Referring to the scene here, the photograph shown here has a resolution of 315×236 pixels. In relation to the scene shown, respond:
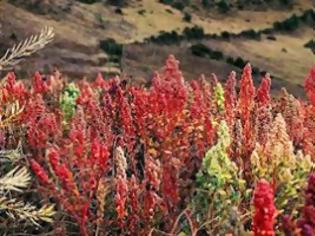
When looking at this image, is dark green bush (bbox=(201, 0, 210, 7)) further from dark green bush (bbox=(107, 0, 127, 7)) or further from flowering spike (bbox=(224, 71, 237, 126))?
flowering spike (bbox=(224, 71, 237, 126))

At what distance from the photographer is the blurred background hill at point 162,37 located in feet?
156

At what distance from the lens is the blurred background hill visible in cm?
4753

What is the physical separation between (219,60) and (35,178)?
45230 millimetres

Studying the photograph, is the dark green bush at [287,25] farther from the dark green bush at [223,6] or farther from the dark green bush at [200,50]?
the dark green bush at [200,50]

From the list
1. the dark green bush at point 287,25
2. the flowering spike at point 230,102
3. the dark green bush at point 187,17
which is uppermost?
the flowering spike at point 230,102

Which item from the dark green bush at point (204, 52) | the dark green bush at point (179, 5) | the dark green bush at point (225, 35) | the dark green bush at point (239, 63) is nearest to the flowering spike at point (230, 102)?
the dark green bush at point (239, 63)

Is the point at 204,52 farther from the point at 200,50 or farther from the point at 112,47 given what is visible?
the point at 112,47

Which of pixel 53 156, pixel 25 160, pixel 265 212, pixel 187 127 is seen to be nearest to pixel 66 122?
pixel 25 160

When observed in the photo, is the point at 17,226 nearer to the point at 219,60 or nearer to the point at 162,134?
the point at 162,134

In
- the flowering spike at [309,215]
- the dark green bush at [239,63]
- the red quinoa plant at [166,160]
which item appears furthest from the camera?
the dark green bush at [239,63]

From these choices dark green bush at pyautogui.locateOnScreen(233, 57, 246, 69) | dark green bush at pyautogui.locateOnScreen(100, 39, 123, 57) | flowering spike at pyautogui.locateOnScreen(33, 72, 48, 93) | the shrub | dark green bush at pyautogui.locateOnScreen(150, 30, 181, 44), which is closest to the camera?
flowering spike at pyautogui.locateOnScreen(33, 72, 48, 93)

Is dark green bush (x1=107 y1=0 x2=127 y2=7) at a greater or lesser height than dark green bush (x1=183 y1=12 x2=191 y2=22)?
greater

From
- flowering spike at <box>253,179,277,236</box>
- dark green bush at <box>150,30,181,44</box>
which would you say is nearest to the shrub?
dark green bush at <box>150,30,181,44</box>

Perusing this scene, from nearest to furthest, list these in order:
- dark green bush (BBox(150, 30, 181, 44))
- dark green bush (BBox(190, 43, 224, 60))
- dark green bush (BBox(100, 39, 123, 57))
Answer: dark green bush (BBox(100, 39, 123, 57))
dark green bush (BBox(190, 43, 224, 60))
dark green bush (BBox(150, 30, 181, 44))
